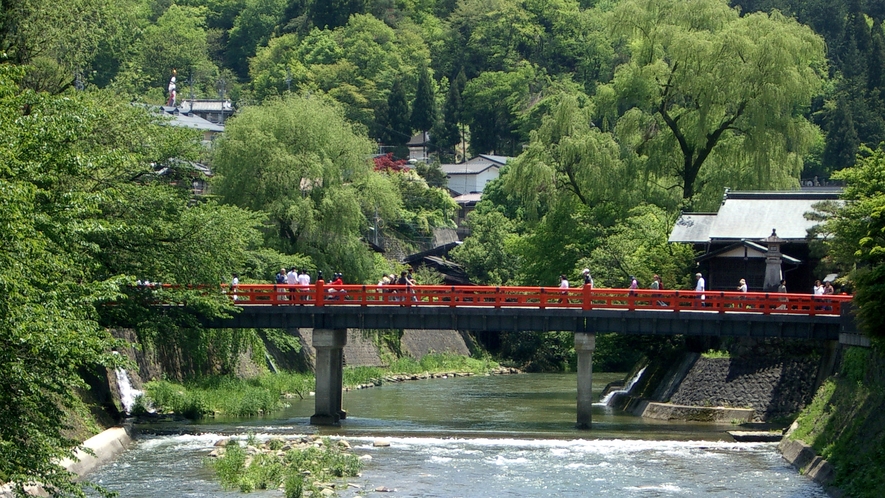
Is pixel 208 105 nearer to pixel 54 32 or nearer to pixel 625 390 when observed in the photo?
pixel 625 390

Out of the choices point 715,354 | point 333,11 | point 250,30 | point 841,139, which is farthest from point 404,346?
point 250,30

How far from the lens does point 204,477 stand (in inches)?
1209

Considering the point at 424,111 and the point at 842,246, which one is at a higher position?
the point at 424,111

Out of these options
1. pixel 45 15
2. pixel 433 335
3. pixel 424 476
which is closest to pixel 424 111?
pixel 433 335

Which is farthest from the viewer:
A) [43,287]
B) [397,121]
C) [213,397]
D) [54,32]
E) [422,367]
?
[397,121]

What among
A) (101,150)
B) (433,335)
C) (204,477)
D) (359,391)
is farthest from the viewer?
(433,335)

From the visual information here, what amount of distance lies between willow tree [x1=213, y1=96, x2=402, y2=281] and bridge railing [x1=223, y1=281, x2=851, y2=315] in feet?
41.0

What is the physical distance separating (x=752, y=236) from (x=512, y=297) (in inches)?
409

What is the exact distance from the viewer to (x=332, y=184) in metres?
56.7

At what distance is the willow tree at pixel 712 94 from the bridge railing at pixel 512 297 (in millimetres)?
15744

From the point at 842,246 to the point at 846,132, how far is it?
Result: 63299 millimetres

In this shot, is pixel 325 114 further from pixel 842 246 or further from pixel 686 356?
pixel 842 246

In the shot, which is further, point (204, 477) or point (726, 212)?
point (726, 212)

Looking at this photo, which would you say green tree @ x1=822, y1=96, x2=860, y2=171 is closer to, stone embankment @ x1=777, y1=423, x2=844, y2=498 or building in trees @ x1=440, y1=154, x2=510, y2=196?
building in trees @ x1=440, y1=154, x2=510, y2=196
